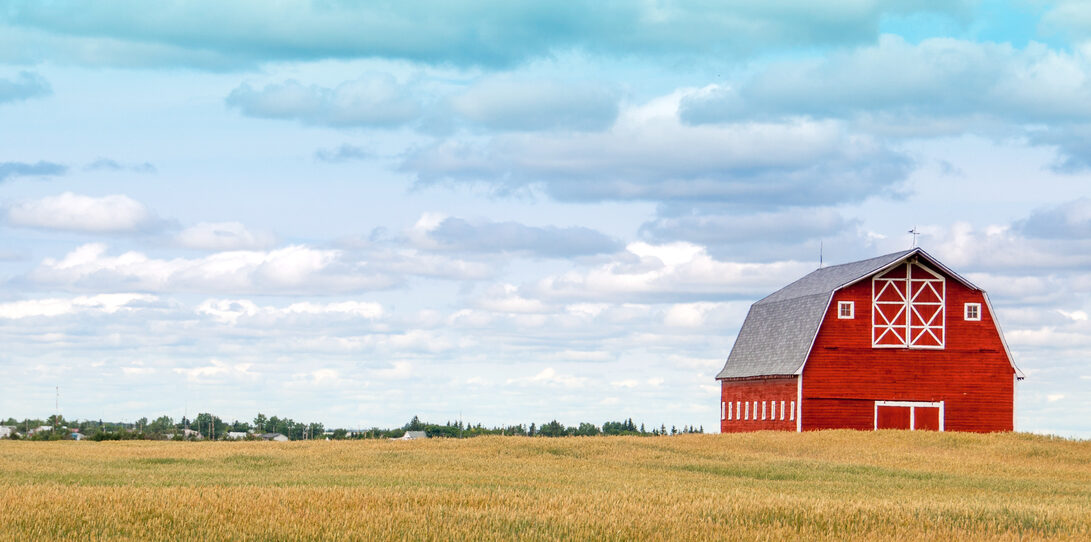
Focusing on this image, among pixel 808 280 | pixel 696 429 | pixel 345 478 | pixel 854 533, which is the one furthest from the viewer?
pixel 696 429

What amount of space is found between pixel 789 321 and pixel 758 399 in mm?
4158

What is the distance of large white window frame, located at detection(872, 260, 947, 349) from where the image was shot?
51688 mm

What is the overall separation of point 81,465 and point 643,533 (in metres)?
22.8

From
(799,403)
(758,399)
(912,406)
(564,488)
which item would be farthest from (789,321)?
(564,488)

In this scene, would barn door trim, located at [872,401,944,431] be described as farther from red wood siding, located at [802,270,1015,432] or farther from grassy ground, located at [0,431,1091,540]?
grassy ground, located at [0,431,1091,540]

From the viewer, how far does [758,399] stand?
186 feet

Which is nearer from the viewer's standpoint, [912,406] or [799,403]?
[799,403]

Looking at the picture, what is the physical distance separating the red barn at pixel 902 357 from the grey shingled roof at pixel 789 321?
131 mm

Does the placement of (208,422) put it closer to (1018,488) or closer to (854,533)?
(1018,488)

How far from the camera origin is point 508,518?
58.0 feet

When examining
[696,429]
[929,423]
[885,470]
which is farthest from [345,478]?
[696,429]

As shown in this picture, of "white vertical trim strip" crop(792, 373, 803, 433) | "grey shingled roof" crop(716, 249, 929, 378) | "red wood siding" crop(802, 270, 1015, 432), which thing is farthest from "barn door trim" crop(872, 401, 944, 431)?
"grey shingled roof" crop(716, 249, 929, 378)

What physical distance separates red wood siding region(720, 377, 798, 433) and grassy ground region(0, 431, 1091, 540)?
199 inches

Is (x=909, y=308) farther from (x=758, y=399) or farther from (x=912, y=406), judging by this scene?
(x=758, y=399)
